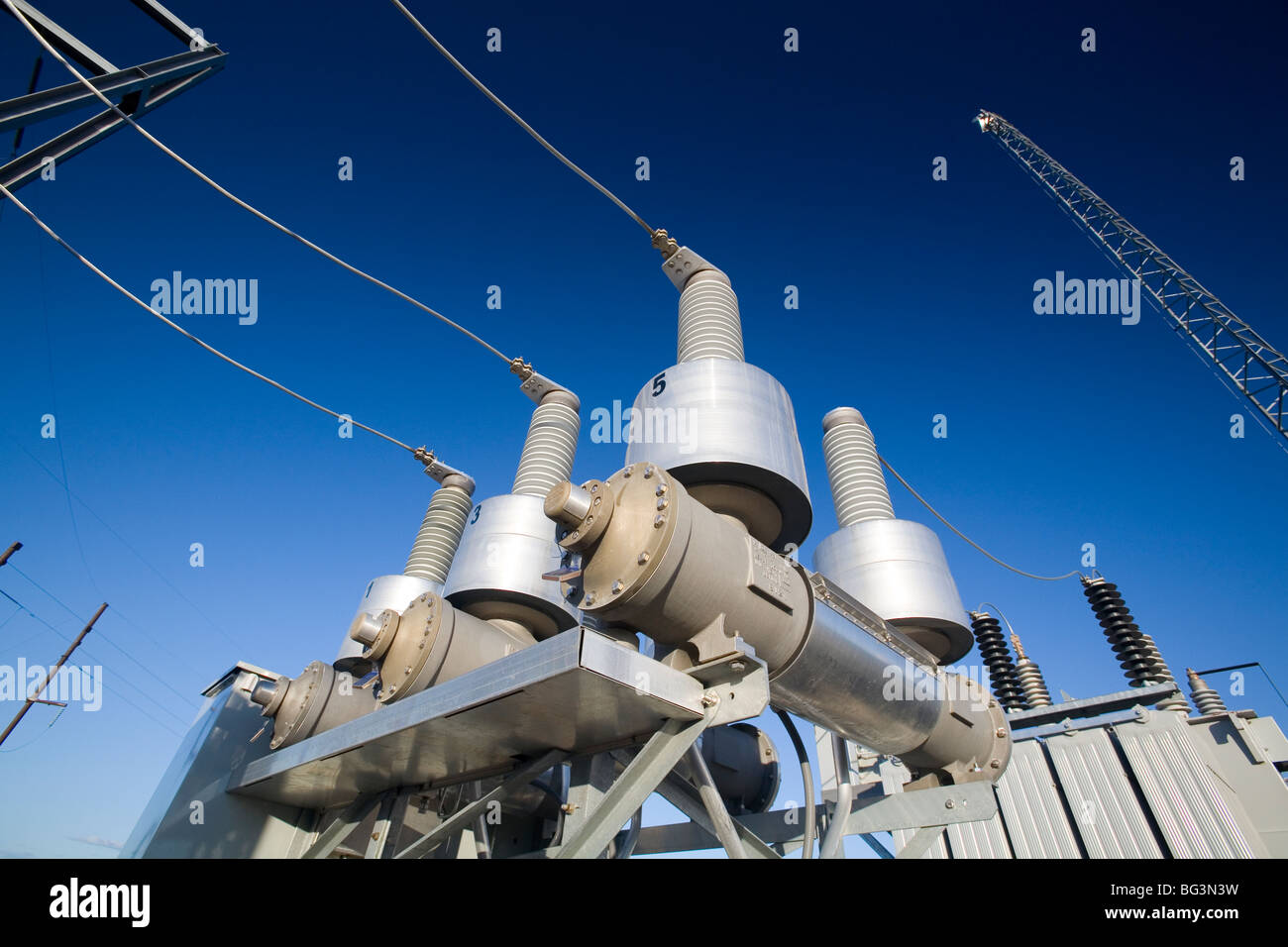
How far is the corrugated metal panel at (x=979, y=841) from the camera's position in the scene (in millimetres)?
11266

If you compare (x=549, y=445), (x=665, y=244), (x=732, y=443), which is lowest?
(x=732, y=443)

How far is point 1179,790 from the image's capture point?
979 cm

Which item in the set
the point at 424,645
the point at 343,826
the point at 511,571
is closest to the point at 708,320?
the point at 511,571

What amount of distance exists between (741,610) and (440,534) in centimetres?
506

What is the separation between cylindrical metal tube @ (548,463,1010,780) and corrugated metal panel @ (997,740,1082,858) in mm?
7519

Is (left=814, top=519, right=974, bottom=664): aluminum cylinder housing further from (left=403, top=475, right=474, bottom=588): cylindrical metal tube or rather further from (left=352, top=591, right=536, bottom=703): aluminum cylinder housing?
(left=403, top=475, right=474, bottom=588): cylindrical metal tube

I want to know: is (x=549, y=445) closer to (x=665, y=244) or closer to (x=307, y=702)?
(x=665, y=244)

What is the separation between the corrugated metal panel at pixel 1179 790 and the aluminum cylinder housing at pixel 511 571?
9.50 m

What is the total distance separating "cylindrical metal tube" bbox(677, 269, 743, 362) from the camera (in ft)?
17.4

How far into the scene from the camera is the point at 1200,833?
9438 mm

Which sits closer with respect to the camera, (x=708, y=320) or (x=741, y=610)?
(x=741, y=610)
